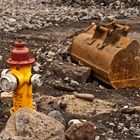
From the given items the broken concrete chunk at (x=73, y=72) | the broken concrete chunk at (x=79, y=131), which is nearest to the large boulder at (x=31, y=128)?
the broken concrete chunk at (x=79, y=131)

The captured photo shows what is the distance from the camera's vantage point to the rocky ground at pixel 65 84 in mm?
5098

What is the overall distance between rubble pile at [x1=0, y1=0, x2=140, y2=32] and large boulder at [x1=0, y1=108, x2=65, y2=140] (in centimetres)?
685

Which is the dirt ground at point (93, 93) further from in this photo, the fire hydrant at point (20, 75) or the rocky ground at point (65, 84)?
the fire hydrant at point (20, 75)

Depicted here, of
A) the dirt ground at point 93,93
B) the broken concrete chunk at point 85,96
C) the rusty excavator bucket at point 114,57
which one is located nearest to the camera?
the dirt ground at point 93,93

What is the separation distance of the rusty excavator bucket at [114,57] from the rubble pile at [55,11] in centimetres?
419

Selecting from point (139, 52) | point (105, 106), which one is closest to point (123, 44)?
point (139, 52)

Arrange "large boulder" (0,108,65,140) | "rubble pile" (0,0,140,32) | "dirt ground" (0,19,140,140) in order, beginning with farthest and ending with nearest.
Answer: "rubble pile" (0,0,140,32)
"dirt ground" (0,19,140,140)
"large boulder" (0,108,65,140)

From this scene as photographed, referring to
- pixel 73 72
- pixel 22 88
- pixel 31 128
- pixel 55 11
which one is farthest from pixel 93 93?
pixel 55 11

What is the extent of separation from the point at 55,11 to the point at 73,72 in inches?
313

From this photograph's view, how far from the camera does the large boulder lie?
407 cm

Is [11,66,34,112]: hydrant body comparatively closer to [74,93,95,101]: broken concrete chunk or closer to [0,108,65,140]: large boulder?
[0,108,65,140]: large boulder

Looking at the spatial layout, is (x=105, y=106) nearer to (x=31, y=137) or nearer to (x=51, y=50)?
(x=31, y=137)

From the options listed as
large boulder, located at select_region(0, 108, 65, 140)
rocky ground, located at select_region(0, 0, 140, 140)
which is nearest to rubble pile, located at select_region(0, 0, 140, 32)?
rocky ground, located at select_region(0, 0, 140, 140)

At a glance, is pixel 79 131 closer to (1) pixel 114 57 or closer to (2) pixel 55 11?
(1) pixel 114 57
